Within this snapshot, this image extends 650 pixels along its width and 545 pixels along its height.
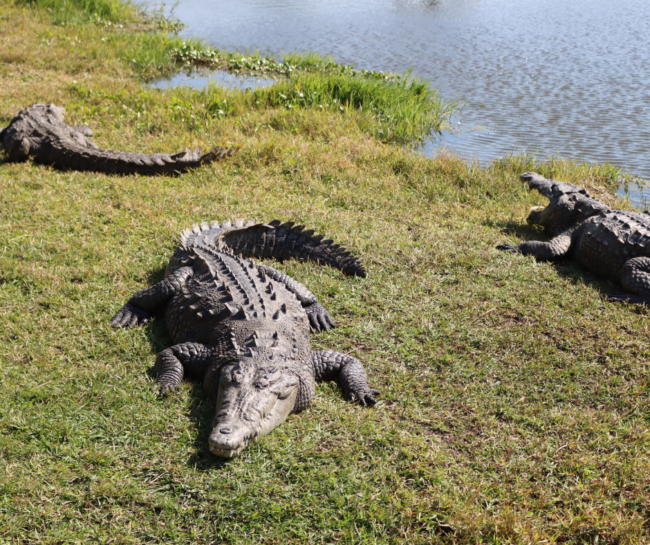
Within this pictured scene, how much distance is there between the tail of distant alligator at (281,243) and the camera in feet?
15.8

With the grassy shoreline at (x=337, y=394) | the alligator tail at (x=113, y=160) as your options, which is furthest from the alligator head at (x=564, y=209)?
the alligator tail at (x=113, y=160)

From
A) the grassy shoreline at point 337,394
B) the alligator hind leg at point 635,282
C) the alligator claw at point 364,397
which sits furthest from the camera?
the alligator hind leg at point 635,282

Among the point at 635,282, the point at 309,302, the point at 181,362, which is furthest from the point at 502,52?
the point at 181,362

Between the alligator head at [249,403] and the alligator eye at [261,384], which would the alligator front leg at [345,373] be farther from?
the alligator eye at [261,384]

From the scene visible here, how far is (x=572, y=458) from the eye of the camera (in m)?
2.94

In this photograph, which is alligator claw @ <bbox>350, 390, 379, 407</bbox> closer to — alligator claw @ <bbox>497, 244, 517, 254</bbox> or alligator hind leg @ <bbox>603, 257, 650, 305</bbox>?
alligator hind leg @ <bbox>603, 257, 650, 305</bbox>

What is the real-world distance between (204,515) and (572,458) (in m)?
1.99

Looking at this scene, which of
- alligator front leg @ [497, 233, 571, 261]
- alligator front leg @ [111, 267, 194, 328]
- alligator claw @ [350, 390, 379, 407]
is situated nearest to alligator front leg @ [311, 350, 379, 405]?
alligator claw @ [350, 390, 379, 407]

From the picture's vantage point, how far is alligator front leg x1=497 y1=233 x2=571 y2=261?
209 inches

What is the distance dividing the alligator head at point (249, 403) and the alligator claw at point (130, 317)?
1.11m

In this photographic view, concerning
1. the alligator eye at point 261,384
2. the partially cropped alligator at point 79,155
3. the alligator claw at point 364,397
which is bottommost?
the partially cropped alligator at point 79,155

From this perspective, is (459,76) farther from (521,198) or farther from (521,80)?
(521,198)

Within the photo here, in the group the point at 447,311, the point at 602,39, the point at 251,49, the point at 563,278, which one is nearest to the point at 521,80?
the point at 602,39

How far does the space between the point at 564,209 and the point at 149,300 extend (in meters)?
4.39
